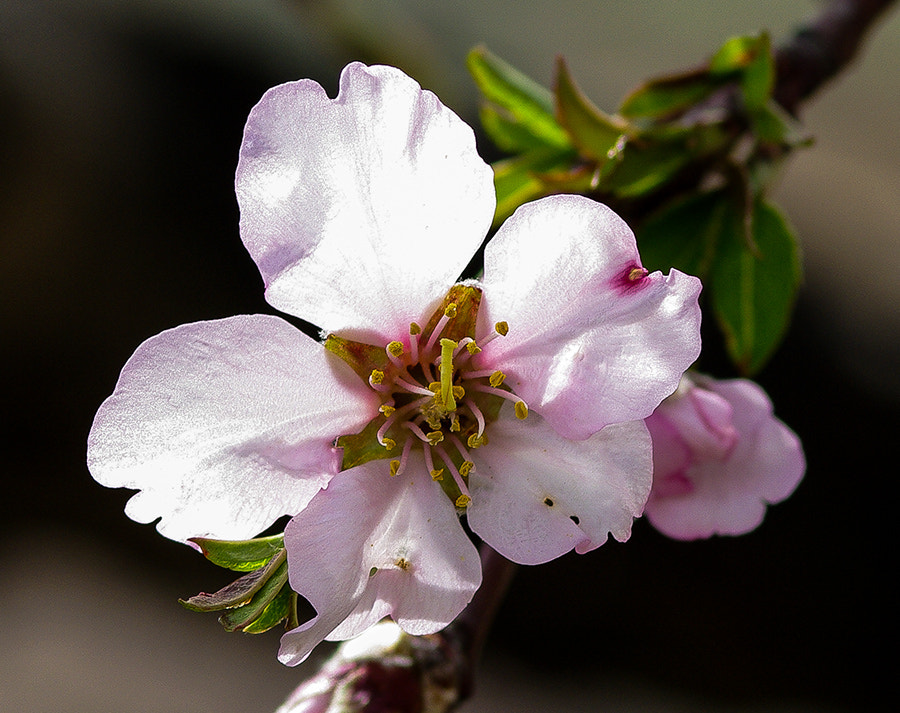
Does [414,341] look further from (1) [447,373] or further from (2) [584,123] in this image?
(2) [584,123]

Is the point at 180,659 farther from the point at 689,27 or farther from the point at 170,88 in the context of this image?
the point at 689,27

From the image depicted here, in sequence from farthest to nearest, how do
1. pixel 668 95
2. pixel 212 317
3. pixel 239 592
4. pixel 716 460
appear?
pixel 212 317
pixel 668 95
pixel 716 460
pixel 239 592

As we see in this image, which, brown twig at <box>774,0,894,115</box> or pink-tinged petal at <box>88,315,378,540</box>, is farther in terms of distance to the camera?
brown twig at <box>774,0,894,115</box>

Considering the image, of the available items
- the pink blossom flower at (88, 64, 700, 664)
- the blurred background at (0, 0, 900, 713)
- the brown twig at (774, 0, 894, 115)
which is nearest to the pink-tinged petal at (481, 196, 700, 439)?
the pink blossom flower at (88, 64, 700, 664)

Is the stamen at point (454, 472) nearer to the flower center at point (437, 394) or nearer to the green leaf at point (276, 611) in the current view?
the flower center at point (437, 394)

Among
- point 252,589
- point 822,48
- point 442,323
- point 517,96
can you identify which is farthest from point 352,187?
point 822,48

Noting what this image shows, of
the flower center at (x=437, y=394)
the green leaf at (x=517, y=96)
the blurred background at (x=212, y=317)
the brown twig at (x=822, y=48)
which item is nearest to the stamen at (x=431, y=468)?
the flower center at (x=437, y=394)

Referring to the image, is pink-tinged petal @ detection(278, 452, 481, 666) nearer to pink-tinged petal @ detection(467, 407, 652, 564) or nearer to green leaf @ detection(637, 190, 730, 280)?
pink-tinged petal @ detection(467, 407, 652, 564)

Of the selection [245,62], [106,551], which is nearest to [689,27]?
[245,62]
